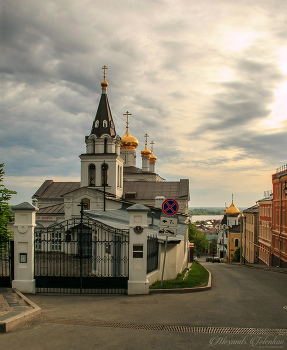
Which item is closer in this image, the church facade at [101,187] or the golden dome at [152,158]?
the church facade at [101,187]

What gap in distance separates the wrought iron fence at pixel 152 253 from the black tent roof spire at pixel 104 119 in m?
23.0

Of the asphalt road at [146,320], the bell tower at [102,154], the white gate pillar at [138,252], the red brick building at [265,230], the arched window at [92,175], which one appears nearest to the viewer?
the asphalt road at [146,320]

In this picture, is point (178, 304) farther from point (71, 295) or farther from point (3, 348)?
point (3, 348)

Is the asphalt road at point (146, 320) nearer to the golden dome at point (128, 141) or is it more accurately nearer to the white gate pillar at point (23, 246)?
the white gate pillar at point (23, 246)

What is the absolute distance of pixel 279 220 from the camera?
33156 millimetres

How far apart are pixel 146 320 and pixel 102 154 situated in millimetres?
27274

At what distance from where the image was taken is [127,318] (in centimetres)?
758

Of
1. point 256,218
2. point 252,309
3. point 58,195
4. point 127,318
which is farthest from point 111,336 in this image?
point 256,218

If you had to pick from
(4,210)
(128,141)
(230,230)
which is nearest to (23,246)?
(4,210)

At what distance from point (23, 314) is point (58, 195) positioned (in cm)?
3427

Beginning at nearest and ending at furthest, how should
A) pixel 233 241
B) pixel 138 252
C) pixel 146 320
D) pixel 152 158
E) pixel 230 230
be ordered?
pixel 146 320, pixel 138 252, pixel 152 158, pixel 233 241, pixel 230 230

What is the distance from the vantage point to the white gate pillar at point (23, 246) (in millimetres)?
10203

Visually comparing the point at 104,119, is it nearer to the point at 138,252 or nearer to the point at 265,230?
the point at 265,230

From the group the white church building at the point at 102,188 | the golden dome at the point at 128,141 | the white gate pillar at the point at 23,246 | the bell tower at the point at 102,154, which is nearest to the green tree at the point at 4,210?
the white gate pillar at the point at 23,246
